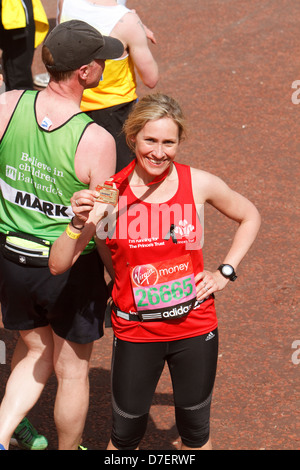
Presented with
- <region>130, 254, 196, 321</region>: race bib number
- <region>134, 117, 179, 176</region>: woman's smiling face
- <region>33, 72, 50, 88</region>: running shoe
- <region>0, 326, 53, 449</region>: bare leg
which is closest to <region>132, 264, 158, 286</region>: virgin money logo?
<region>130, 254, 196, 321</region>: race bib number

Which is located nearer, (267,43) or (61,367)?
(61,367)

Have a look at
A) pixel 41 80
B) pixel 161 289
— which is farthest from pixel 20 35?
pixel 161 289

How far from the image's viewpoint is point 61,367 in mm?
4035

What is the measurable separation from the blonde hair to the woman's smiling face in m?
0.02

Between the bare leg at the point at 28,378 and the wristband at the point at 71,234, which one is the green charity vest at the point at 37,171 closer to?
the wristband at the point at 71,234

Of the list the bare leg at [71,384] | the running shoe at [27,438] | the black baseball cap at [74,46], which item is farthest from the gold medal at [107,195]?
the running shoe at [27,438]

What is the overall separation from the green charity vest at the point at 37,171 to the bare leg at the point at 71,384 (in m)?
0.57

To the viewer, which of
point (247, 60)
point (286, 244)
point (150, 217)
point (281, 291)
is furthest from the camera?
point (247, 60)

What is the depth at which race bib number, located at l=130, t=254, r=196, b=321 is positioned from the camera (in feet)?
11.6

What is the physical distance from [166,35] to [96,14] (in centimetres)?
563

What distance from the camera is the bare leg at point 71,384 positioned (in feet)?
13.1

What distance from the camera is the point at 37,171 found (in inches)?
143
